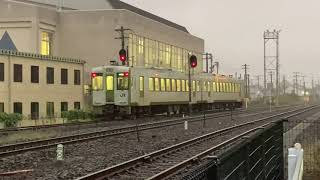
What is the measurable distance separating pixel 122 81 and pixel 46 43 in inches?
1247

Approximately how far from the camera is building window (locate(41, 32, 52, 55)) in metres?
67.2

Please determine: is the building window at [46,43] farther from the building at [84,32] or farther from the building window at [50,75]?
the building window at [50,75]

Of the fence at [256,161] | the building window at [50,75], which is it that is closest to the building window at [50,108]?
the building window at [50,75]

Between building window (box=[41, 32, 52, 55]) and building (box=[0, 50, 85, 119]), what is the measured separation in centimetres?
1415

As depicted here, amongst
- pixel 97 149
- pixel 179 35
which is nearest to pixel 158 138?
pixel 97 149

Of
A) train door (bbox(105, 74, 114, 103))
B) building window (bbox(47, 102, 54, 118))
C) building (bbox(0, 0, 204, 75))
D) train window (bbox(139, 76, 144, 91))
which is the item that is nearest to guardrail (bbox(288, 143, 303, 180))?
train window (bbox(139, 76, 144, 91))

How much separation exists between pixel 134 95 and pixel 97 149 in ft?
63.7

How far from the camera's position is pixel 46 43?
68500 millimetres

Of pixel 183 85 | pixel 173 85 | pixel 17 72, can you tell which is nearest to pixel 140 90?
pixel 173 85

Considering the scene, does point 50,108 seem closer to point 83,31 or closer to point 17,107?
point 17,107

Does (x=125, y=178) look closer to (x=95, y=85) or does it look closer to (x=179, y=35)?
(x=95, y=85)

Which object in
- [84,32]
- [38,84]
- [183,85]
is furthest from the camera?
[84,32]

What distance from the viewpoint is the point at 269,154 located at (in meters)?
9.35

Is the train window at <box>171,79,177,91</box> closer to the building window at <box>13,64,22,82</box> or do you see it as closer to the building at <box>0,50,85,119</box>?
the building at <box>0,50,85,119</box>
